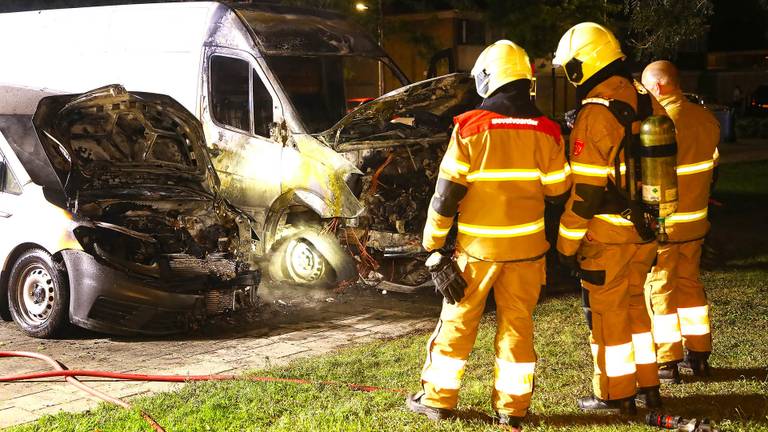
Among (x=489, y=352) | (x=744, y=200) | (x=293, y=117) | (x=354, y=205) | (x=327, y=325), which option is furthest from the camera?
(x=744, y=200)

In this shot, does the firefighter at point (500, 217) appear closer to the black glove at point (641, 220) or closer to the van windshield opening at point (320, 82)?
the black glove at point (641, 220)

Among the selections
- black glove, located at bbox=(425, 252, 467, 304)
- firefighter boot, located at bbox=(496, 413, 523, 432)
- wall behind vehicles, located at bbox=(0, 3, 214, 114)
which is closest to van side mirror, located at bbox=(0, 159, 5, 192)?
wall behind vehicles, located at bbox=(0, 3, 214, 114)

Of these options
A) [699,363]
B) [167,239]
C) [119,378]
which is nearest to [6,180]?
[167,239]

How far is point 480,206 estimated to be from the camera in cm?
486

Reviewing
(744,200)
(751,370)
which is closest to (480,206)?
(751,370)

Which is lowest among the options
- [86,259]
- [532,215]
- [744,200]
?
[744,200]

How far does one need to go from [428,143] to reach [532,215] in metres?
3.91

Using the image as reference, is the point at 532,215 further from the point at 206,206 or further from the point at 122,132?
the point at 122,132

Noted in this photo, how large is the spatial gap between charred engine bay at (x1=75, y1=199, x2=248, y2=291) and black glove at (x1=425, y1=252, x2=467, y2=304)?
2987 millimetres

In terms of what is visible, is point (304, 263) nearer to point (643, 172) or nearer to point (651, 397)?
point (651, 397)

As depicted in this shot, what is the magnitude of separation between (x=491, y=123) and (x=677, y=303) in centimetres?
206

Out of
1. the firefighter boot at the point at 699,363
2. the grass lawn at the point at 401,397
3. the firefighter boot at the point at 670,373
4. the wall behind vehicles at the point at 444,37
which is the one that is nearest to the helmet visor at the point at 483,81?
the grass lawn at the point at 401,397

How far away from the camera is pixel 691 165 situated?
577 cm

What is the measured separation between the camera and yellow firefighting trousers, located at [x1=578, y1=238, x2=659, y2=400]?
16.6ft
